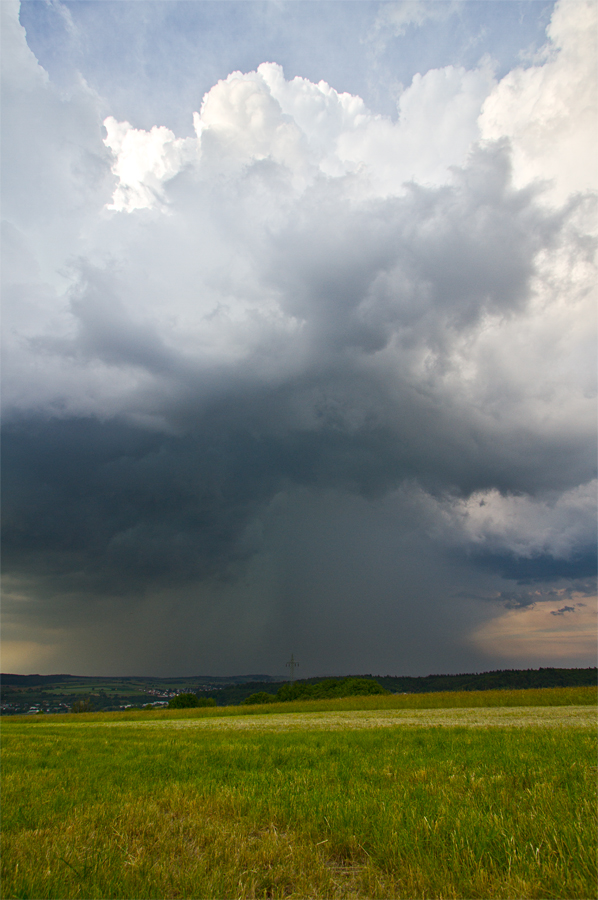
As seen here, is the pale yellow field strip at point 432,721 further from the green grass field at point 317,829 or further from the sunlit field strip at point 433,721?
the green grass field at point 317,829

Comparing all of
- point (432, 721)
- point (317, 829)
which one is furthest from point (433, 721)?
point (317, 829)

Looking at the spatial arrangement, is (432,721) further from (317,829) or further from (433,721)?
(317,829)

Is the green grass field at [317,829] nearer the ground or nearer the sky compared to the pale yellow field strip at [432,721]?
nearer the sky

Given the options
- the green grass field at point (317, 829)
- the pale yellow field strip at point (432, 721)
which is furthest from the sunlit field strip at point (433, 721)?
the green grass field at point (317, 829)

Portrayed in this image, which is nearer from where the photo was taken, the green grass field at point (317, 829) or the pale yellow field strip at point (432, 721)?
the green grass field at point (317, 829)

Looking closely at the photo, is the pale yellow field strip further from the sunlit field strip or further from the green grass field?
the green grass field

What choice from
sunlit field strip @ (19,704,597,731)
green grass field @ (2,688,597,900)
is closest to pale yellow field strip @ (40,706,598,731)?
sunlit field strip @ (19,704,597,731)

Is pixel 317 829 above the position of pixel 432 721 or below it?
above

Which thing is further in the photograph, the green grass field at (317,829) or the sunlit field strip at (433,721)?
the sunlit field strip at (433,721)

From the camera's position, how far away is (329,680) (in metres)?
121

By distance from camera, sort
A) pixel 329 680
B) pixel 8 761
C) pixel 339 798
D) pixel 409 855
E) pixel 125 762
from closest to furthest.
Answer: pixel 409 855 < pixel 339 798 < pixel 125 762 < pixel 8 761 < pixel 329 680

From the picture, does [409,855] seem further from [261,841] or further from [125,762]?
[125,762]

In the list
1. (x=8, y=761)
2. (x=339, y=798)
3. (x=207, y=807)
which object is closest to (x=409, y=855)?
(x=339, y=798)

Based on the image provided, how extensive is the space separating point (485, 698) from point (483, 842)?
2162 inches
